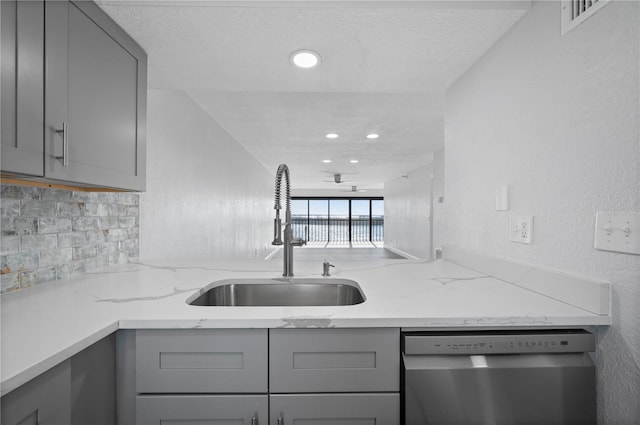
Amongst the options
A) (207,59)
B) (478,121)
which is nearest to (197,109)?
(207,59)

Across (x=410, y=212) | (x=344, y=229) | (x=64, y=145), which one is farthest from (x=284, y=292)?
(x=344, y=229)

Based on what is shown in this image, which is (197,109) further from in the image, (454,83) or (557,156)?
(557,156)

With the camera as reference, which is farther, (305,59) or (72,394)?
(305,59)

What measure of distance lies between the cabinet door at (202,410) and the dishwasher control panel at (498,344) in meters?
0.48

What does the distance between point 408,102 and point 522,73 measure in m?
1.85

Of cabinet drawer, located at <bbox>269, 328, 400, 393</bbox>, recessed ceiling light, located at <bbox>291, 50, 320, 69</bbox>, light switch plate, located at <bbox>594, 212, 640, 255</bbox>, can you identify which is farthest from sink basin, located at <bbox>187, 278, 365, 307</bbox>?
recessed ceiling light, located at <bbox>291, 50, 320, 69</bbox>

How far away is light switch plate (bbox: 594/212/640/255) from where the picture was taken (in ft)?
2.86

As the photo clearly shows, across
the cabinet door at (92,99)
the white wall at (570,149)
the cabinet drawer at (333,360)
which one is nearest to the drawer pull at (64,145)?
the cabinet door at (92,99)

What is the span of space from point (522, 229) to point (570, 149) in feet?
1.24

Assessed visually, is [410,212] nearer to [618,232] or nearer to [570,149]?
[570,149]

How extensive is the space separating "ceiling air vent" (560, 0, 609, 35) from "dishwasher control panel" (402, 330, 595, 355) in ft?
3.27

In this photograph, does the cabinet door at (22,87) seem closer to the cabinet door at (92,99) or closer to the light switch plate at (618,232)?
the cabinet door at (92,99)

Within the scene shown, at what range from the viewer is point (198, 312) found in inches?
39.1

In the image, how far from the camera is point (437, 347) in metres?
0.96
